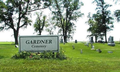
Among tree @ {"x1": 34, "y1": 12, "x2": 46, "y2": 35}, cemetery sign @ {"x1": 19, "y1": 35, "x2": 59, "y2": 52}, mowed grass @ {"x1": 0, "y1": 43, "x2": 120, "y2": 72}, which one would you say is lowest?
mowed grass @ {"x1": 0, "y1": 43, "x2": 120, "y2": 72}

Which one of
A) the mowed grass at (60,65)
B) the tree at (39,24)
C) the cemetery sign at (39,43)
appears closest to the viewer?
the mowed grass at (60,65)

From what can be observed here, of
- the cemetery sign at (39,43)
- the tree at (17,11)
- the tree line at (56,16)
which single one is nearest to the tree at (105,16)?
the tree line at (56,16)

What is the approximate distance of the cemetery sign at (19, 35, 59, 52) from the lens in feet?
45.3

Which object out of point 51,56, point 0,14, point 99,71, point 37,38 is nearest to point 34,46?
point 37,38

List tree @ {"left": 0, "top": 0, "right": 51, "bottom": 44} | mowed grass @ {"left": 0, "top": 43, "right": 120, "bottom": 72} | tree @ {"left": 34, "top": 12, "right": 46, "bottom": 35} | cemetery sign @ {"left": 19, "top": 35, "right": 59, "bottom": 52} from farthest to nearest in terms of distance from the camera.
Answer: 1. tree @ {"left": 34, "top": 12, "right": 46, "bottom": 35}
2. tree @ {"left": 0, "top": 0, "right": 51, "bottom": 44}
3. cemetery sign @ {"left": 19, "top": 35, "right": 59, "bottom": 52}
4. mowed grass @ {"left": 0, "top": 43, "right": 120, "bottom": 72}

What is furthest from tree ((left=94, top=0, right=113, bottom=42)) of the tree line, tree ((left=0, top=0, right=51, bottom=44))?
tree ((left=0, top=0, right=51, bottom=44))

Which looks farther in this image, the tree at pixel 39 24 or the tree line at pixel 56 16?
the tree at pixel 39 24

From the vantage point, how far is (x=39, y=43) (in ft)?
45.3

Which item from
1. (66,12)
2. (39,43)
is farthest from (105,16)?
(39,43)

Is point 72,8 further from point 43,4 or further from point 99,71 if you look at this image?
point 99,71

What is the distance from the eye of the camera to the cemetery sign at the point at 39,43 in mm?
13797

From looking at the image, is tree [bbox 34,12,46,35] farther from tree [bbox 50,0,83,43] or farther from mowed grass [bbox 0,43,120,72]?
mowed grass [bbox 0,43,120,72]

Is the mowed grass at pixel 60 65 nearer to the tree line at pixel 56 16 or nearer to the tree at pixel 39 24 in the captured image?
the tree line at pixel 56 16

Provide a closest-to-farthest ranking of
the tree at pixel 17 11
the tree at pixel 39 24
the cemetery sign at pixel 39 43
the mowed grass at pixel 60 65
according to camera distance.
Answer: the mowed grass at pixel 60 65
the cemetery sign at pixel 39 43
the tree at pixel 17 11
the tree at pixel 39 24
